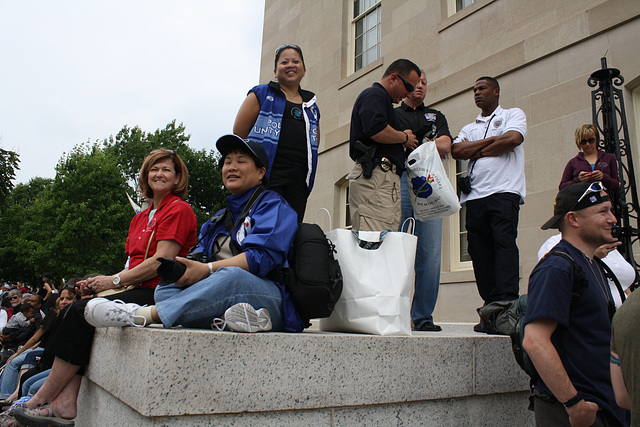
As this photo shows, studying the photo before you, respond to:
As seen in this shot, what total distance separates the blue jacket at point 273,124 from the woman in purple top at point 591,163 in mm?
2815

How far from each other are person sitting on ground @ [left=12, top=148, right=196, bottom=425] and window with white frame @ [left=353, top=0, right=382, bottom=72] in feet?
26.0

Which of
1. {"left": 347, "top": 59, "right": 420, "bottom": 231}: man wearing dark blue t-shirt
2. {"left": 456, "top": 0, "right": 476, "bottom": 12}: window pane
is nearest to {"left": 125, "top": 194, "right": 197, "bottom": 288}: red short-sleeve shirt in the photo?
{"left": 347, "top": 59, "right": 420, "bottom": 231}: man wearing dark blue t-shirt

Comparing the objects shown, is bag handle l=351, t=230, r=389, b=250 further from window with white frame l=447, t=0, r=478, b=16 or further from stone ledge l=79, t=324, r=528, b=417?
window with white frame l=447, t=0, r=478, b=16

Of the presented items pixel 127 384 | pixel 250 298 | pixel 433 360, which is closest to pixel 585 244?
pixel 433 360

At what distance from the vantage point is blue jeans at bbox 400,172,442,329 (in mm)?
4359

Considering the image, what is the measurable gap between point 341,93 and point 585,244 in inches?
351

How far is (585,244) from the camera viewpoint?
2.68 meters

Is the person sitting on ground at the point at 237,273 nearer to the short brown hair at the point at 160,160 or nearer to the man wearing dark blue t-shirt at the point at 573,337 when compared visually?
the short brown hair at the point at 160,160

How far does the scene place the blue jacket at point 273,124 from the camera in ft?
12.3

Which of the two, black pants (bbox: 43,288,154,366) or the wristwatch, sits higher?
black pants (bbox: 43,288,154,366)

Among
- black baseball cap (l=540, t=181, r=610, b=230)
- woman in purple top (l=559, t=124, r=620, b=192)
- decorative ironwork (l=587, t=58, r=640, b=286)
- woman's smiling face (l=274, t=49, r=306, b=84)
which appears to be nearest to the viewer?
black baseball cap (l=540, t=181, r=610, b=230)

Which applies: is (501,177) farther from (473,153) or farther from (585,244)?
(585,244)

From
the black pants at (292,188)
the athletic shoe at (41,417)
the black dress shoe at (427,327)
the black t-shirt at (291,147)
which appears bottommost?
the athletic shoe at (41,417)

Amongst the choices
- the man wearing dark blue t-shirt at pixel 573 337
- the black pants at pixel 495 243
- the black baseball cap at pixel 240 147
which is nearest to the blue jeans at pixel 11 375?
the black baseball cap at pixel 240 147
